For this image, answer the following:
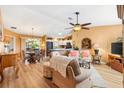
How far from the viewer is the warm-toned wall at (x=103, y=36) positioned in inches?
209

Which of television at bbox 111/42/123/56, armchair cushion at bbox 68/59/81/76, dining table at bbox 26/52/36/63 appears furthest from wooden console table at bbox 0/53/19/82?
television at bbox 111/42/123/56

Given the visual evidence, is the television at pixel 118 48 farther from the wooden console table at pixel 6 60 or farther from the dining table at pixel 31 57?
the dining table at pixel 31 57

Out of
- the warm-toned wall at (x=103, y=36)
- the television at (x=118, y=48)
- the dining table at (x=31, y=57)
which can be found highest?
the warm-toned wall at (x=103, y=36)

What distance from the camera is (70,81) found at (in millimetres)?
2693

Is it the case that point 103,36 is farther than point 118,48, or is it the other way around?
point 103,36

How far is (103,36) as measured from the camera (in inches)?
226

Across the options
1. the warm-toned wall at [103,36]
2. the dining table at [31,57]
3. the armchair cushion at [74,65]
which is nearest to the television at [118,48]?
the warm-toned wall at [103,36]

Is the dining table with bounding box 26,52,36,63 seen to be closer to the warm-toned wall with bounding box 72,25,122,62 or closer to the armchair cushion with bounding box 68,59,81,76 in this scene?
the warm-toned wall with bounding box 72,25,122,62

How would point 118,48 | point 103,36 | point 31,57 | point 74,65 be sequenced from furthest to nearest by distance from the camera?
point 31,57, point 103,36, point 118,48, point 74,65

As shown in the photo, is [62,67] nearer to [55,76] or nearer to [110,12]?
[55,76]

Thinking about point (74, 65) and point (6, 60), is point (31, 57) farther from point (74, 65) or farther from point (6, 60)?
point (74, 65)

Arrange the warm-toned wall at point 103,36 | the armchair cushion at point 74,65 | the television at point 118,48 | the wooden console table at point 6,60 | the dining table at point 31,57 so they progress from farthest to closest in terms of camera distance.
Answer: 1. the dining table at point 31,57
2. the warm-toned wall at point 103,36
3. the television at point 118,48
4. the wooden console table at point 6,60
5. the armchair cushion at point 74,65

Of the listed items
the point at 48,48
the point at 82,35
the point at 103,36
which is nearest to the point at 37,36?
the point at 48,48

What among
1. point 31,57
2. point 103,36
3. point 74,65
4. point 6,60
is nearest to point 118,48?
point 103,36
